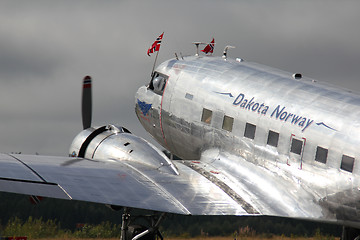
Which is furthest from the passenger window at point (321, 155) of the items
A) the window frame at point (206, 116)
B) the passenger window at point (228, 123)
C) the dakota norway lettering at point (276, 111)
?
the window frame at point (206, 116)

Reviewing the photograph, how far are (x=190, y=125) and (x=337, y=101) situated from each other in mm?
5331

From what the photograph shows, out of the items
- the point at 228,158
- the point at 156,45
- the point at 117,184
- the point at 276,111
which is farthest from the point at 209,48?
the point at 117,184

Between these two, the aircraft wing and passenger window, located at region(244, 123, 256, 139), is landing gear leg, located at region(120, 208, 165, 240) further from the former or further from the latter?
passenger window, located at region(244, 123, 256, 139)

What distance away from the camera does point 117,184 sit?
16.8 metres

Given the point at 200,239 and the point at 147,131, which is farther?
the point at 147,131

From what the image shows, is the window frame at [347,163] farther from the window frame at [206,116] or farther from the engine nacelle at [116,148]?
the window frame at [206,116]

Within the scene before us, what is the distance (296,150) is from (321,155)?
2.80 feet

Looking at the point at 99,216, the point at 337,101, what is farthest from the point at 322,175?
the point at 99,216

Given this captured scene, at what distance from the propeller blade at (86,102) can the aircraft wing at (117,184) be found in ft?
11.8

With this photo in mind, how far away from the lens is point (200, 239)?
21.9m

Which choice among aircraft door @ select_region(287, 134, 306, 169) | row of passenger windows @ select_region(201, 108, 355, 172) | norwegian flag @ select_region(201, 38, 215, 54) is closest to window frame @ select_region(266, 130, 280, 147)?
row of passenger windows @ select_region(201, 108, 355, 172)

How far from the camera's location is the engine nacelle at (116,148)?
1880 cm

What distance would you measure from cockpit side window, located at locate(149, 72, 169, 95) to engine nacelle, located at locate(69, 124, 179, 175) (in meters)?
2.78

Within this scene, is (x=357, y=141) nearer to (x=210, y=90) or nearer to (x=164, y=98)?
(x=210, y=90)
